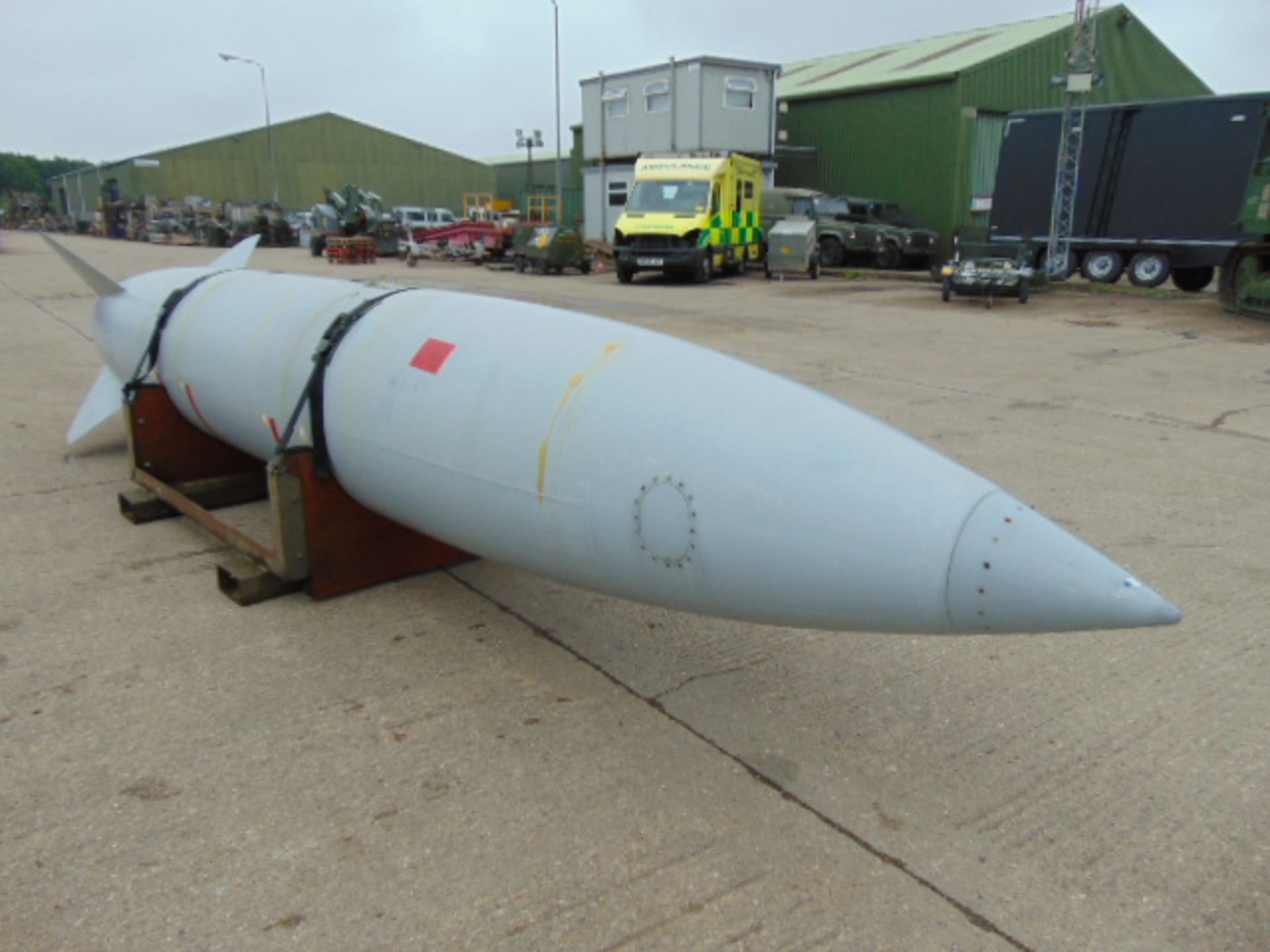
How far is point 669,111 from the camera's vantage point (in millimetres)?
24047

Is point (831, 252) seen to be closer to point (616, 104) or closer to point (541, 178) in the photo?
point (616, 104)

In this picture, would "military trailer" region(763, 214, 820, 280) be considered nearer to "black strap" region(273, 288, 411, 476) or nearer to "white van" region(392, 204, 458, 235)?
"black strap" region(273, 288, 411, 476)

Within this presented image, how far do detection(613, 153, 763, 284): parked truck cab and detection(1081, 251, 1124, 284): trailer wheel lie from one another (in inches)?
283

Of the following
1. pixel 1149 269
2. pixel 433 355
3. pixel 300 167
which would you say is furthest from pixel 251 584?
pixel 300 167

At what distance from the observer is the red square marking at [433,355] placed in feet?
9.22

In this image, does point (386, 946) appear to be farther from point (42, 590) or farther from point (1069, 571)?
point (42, 590)

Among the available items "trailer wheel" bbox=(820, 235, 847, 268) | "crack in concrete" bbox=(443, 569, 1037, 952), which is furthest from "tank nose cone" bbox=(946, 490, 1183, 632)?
"trailer wheel" bbox=(820, 235, 847, 268)

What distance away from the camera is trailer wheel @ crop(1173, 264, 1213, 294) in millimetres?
16828

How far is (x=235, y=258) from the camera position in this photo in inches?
208

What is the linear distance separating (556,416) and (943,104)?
24.5 meters

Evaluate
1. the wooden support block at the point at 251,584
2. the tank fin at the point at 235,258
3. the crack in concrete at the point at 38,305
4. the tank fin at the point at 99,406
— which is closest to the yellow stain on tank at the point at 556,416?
the wooden support block at the point at 251,584

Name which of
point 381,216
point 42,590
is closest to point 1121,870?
point 42,590

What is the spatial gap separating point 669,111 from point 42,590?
76.3 ft

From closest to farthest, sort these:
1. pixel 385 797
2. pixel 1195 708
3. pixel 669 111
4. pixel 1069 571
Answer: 1. pixel 1069 571
2. pixel 385 797
3. pixel 1195 708
4. pixel 669 111
